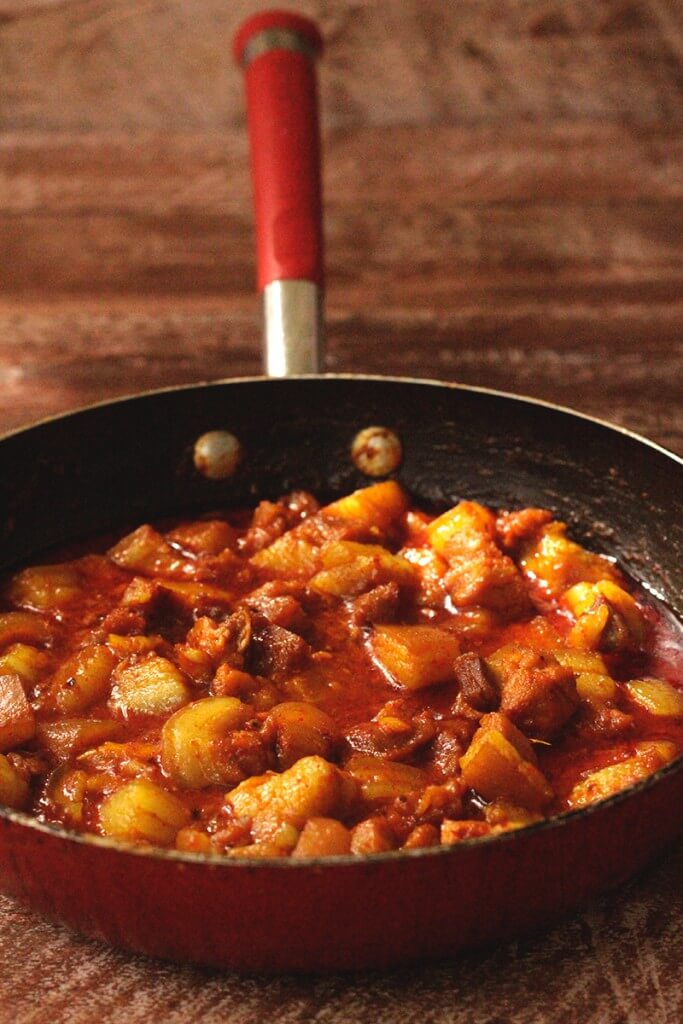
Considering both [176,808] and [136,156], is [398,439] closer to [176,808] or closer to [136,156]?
[176,808]

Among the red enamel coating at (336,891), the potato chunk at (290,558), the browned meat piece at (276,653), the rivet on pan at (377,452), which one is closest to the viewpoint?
the red enamel coating at (336,891)

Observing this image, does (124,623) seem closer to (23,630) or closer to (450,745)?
(23,630)

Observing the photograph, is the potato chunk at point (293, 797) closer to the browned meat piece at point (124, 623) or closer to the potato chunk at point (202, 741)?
the potato chunk at point (202, 741)

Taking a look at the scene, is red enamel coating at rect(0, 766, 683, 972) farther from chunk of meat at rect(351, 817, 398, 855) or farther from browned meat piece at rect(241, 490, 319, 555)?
browned meat piece at rect(241, 490, 319, 555)

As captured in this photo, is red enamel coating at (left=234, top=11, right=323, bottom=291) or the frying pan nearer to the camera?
the frying pan

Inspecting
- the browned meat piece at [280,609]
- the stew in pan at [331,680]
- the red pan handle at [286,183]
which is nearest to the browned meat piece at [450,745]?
the stew in pan at [331,680]

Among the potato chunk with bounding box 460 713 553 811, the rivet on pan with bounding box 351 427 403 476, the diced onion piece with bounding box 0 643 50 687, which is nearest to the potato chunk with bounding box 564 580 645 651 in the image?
the potato chunk with bounding box 460 713 553 811

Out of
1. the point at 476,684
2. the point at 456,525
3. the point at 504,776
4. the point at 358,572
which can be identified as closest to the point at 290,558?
the point at 358,572
